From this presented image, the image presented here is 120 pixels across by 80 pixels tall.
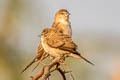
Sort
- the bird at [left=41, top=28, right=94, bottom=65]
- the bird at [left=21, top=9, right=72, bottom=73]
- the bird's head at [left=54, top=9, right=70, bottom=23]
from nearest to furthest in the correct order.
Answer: the bird at [left=41, top=28, right=94, bottom=65] < the bird at [left=21, top=9, right=72, bottom=73] < the bird's head at [left=54, top=9, right=70, bottom=23]

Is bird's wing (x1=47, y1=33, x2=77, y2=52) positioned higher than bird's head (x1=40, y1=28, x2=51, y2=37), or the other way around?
bird's head (x1=40, y1=28, x2=51, y2=37)

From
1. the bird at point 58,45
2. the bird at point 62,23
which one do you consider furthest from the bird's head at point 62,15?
the bird at point 58,45

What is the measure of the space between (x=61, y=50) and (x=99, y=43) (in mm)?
4962

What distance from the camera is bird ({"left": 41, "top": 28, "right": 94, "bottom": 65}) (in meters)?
5.20

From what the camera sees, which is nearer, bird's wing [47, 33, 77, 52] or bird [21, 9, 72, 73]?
bird's wing [47, 33, 77, 52]

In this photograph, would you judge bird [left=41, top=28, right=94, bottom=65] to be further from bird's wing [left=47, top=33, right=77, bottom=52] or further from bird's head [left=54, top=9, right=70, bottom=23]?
bird's head [left=54, top=9, right=70, bottom=23]

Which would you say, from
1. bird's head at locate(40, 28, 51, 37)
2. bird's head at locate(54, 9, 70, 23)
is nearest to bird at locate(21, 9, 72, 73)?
bird's head at locate(54, 9, 70, 23)

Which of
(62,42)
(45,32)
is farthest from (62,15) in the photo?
(62,42)

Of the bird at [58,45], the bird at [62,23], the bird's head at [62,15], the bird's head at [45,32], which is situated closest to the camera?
the bird at [58,45]

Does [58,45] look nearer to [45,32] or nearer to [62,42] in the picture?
[62,42]

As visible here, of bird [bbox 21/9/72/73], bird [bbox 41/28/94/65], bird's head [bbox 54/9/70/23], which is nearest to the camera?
bird [bbox 41/28/94/65]

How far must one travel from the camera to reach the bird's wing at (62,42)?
526 cm

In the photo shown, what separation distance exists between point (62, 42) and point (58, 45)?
0.21 ft

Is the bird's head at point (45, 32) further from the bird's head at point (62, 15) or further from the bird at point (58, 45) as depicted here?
the bird's head at point (62, 15)
